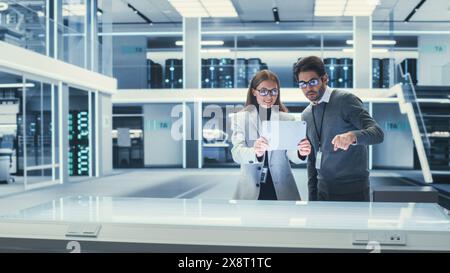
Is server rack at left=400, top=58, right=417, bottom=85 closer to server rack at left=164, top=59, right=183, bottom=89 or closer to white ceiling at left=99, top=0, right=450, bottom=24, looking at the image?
white ceiling at left=99, top=0, right=450, bottom=24

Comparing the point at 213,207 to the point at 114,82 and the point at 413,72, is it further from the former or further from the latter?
the point at 114,82

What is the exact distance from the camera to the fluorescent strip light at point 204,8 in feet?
41.9

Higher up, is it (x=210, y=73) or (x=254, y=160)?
(x=210, y=73)

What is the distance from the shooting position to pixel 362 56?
14469 mm

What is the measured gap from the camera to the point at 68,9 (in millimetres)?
11219

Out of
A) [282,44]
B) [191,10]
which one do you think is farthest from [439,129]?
[191,10]

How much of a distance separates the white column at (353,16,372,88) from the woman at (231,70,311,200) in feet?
40.8

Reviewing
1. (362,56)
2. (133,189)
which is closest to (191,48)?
(362,56)

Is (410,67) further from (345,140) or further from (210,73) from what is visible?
(345,140)

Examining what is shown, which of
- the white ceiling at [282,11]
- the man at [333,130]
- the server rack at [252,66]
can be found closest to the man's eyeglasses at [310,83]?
the man at [333,130]

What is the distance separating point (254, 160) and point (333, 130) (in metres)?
0.36

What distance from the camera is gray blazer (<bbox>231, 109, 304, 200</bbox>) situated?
228cm

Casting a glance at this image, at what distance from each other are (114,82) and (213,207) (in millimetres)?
12066

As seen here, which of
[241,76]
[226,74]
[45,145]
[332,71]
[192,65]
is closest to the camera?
[45,145]
